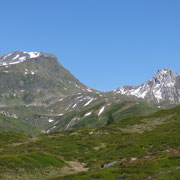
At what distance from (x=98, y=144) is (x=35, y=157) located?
48800mm

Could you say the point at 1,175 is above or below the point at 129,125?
below

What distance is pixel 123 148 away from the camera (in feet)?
322

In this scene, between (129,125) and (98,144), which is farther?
(129,125)

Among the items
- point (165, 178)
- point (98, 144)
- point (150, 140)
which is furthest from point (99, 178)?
point (98, 144)

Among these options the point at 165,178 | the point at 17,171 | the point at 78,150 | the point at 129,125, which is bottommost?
the point at 165,178

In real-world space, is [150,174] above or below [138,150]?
below

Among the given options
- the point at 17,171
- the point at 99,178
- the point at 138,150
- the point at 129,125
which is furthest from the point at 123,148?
the point at 129,125

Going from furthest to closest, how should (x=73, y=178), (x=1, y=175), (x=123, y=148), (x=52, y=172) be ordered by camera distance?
1. (x=123, y=148)
2. (x=52, y=172)
3. (x=1, y=175)
4. (x=73, y=178)

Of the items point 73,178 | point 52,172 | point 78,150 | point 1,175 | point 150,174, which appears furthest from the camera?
point 78,150

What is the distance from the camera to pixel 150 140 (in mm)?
104250

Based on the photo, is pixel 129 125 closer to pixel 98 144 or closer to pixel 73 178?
pixel 98 144

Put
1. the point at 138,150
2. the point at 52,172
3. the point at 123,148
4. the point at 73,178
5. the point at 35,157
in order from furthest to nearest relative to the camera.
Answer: the point at 123,148 < the point at 138,150 < the point at 35,157 < the point at 52,172 < the point at 73,178

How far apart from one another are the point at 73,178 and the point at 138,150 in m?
42.5

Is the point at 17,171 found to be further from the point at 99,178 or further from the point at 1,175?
the point at 99,178
